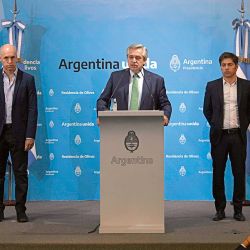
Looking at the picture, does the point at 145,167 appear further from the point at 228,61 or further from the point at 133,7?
the point at 133,7

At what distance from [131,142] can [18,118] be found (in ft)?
3.88

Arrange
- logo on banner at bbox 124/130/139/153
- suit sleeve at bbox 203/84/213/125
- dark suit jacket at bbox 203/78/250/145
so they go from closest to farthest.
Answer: logo on banner at bbox 124/130/139/153 → dark suit jacket at bbox 203/78/250/145 → suit sleeve at bbox 203/84/213/125

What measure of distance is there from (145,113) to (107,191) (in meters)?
0.66

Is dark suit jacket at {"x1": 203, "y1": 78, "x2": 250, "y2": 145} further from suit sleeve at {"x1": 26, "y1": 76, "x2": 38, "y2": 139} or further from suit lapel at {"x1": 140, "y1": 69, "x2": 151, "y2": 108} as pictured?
suit sleeve at {"x1": 26, "y1": 76, "x2": 38, "y2": 139}

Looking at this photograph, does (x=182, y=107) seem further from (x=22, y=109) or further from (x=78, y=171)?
(x=22, y=109)

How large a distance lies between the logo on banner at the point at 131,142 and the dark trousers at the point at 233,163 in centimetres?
111

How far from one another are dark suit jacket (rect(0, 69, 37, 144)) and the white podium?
911 millimetres

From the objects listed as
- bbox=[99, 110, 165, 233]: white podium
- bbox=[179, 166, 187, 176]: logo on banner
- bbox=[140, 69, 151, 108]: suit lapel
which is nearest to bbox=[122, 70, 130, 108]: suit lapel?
bbox=[140, 69, 151, 108]: suit lapel

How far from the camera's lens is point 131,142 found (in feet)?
13.5

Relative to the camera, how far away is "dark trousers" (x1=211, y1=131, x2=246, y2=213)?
192 inches

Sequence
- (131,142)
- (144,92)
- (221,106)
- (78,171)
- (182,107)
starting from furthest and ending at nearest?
(78,171) < (182,107) < (221,106) < (144,92) < (131,142)

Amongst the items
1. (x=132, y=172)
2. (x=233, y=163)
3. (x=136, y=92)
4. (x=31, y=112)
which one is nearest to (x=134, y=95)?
(x=136, y=92)

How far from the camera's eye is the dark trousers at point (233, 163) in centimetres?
488

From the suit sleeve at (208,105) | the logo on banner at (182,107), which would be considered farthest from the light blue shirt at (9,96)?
the logo on banner at (182,107)
